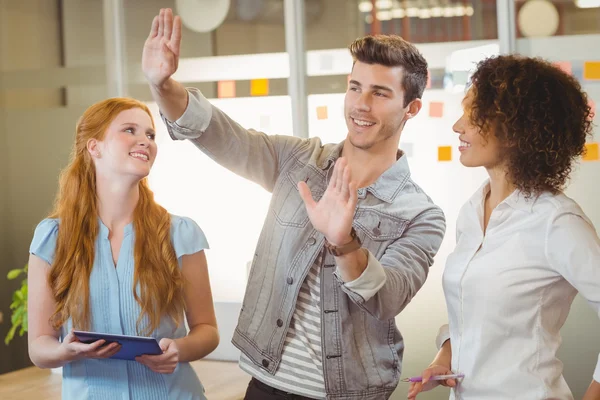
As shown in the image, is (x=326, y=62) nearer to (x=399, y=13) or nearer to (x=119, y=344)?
(x=399, y=13)

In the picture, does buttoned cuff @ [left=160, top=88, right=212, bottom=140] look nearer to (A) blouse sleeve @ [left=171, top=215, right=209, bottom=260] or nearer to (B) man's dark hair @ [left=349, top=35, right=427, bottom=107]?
(A) blouse sleeve @ [left=171, top=215, right=209, bottom=260]

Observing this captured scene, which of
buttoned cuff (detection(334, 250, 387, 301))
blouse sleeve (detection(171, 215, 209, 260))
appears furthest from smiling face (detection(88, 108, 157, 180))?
buttoned cuff (detection(334, 250, 387, 301))

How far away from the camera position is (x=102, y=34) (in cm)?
532

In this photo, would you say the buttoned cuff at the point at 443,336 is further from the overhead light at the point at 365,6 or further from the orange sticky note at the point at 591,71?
the overhead light at the point at 365,6

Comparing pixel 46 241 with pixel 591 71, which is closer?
pixel 46 241

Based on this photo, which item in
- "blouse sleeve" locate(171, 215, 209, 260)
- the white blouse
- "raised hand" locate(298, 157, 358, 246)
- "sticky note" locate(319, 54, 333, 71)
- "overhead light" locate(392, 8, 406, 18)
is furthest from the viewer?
"sticky note" locate(319, 54, 333, 71)

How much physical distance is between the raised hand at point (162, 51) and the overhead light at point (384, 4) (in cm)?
229

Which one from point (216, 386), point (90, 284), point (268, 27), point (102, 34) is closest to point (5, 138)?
point (102, 34)

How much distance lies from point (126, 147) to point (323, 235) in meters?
0.70

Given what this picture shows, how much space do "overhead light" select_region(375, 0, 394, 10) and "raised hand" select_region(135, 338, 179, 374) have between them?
2659 millimetres

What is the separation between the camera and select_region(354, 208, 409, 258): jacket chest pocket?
2242 mm

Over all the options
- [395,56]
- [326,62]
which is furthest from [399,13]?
[395,56]

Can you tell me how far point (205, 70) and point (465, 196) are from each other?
5.79 ft

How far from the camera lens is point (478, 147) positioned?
192 cm
